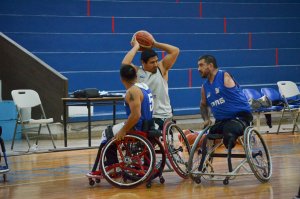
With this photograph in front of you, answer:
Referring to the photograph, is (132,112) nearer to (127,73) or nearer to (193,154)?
(127,73)

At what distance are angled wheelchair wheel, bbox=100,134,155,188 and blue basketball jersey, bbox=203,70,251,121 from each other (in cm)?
70

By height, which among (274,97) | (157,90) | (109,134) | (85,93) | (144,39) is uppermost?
(144,39)

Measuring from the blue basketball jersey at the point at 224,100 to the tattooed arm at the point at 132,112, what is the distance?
67 cm

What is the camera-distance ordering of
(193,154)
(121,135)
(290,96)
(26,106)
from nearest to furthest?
(121,135) → (193,154) → (26,106) → (290,96)

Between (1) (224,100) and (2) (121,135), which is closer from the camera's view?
(2) (121,135)

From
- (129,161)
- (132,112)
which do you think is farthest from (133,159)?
(132,112)

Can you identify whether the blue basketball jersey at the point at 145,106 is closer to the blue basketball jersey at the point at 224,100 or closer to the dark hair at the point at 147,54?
the dark hair at the point at 147,54

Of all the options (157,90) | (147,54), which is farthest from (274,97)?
(147,54)

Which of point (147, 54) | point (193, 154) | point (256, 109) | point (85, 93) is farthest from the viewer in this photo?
point (256, 109)

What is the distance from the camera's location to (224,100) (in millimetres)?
6078

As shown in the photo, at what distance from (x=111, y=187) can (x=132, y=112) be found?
67 cm

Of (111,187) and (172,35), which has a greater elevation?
(172,35)

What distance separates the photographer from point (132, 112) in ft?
19.3

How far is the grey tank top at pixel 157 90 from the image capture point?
6496 mm
